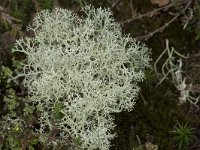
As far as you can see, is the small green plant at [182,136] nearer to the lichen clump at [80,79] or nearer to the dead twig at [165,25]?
the lichen clump at [80,79]

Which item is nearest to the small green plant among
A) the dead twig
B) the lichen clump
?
the lichen clump

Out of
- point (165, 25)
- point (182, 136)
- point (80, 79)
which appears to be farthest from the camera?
point (165, 25)

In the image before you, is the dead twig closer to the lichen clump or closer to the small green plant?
the lichen clump

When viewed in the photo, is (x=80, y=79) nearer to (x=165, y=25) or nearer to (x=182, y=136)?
(x=182, y=136)

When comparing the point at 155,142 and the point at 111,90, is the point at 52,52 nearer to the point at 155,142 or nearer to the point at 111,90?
the point at 111,90

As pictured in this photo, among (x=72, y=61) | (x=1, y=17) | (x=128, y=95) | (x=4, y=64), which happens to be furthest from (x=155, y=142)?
(x=1, y=17)

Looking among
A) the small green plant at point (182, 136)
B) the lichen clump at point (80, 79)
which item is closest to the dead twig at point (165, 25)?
the lichen clump at point (80, 79)

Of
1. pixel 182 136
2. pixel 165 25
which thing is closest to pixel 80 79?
pixel 182 136
